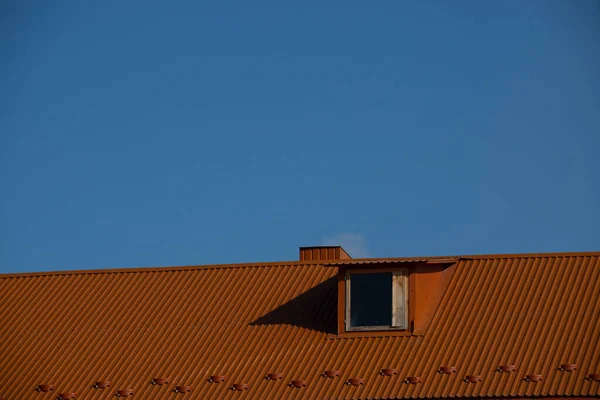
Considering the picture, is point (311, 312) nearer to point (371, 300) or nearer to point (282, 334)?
point (282, 334)

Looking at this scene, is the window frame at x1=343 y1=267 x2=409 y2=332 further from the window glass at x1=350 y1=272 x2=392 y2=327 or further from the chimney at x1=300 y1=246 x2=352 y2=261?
the chimney at x1=300 y1=246 x2=352 y2=261

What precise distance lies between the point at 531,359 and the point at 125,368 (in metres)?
11.2

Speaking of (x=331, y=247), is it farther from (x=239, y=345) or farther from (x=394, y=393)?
(x=394, y=393)

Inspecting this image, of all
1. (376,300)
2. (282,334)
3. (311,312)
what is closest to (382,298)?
(376,300)

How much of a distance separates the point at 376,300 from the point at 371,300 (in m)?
0.14

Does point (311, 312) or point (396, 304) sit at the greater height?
point (396, 304)

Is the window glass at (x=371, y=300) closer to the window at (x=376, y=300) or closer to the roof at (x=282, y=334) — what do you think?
the window at (x=376, y=300)

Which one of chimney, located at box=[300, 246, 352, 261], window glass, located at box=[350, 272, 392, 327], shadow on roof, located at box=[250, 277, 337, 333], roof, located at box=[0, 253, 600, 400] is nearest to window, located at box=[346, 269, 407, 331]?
window glass, located at box=[350, 272, 392, 327]

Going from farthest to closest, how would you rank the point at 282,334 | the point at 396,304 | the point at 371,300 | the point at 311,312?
the point at 311,312
the point at 282,334
the point at 371,300
the point at 396,304

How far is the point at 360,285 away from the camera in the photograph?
37438 mm

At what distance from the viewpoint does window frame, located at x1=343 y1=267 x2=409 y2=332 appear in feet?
121

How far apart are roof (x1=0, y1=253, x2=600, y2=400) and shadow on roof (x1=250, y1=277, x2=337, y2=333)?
5cm

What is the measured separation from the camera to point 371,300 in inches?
1473

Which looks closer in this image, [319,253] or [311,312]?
[311,312]
